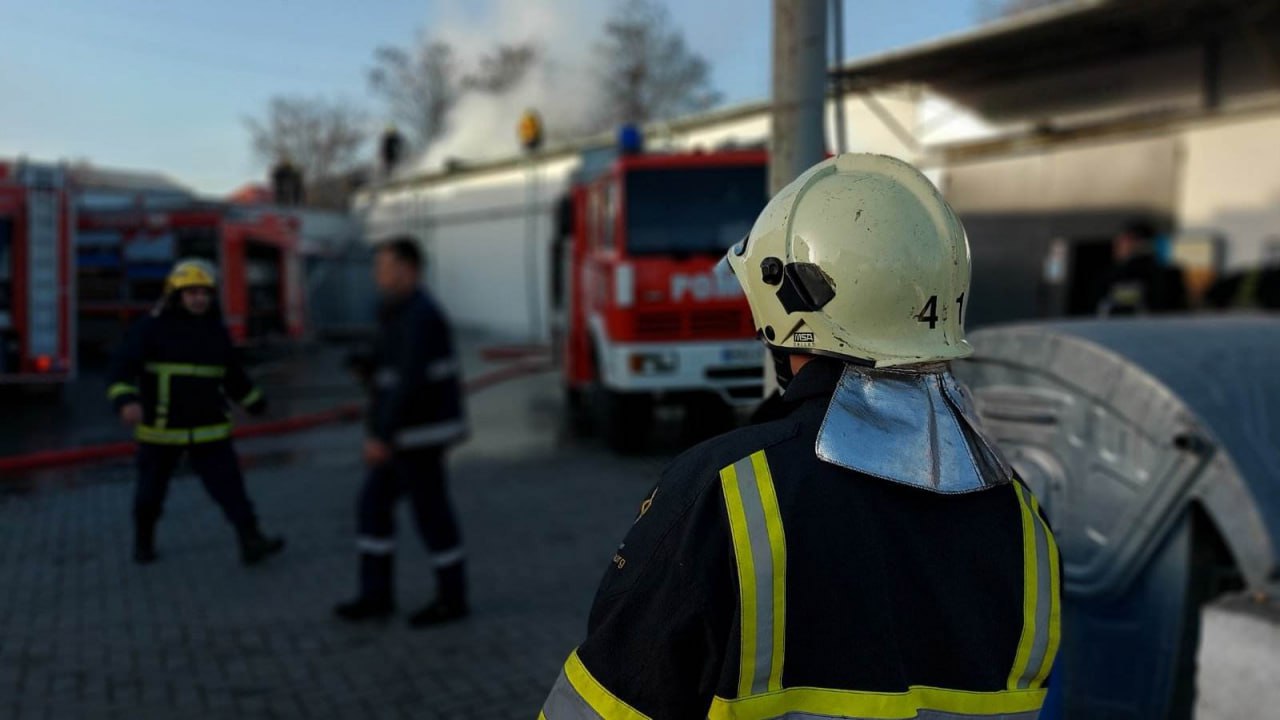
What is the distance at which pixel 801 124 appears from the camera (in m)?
2.87

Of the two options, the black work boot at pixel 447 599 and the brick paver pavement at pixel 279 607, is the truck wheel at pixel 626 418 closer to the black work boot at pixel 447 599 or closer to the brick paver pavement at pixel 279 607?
the brick paver pavement at pixel 279 607

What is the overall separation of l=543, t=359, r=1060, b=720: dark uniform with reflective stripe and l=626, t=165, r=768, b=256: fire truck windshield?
6956mm

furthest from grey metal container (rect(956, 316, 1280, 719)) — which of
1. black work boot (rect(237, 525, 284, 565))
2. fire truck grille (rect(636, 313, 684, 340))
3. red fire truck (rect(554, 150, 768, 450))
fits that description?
fire truck grille (rect(636, 313, 684, 340))

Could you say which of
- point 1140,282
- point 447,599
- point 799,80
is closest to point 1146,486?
point 799,80

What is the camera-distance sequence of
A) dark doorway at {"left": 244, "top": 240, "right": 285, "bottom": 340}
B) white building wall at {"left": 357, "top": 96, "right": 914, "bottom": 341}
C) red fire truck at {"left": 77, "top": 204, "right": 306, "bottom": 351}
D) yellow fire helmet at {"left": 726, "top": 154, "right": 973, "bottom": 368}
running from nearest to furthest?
yellow fire helmet at {"left": 726, "top": 154, "right": 973, "bottom": 368} < red fire truck at {"left": 77, "top": 204, "right": 306, "bottom": 351} < dark doorway at {"left": 244, "top": 240, "right": 285, "bottom": 340} < white building wall at {"left": 357, "top": 96, "right": 914, "bottom": 341}

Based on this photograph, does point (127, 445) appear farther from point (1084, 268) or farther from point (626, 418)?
point (1084, 268)

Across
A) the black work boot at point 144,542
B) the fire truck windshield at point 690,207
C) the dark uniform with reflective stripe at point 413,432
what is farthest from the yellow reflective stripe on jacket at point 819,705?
the fire truck windshield at point 690,207

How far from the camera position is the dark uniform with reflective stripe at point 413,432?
463 centimetres

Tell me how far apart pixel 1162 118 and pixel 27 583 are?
13267 millimetres

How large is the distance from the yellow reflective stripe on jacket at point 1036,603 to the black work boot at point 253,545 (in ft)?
16.1

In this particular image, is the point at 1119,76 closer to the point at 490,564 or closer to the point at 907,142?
the point at 907,142

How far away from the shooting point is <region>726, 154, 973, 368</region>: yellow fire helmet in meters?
1.43

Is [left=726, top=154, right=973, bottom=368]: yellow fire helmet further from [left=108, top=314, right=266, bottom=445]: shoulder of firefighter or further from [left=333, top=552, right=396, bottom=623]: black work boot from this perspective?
[left=108, top=314, right=266, bottom=445]: shoulder of firefighter

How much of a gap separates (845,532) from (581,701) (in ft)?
1.39
